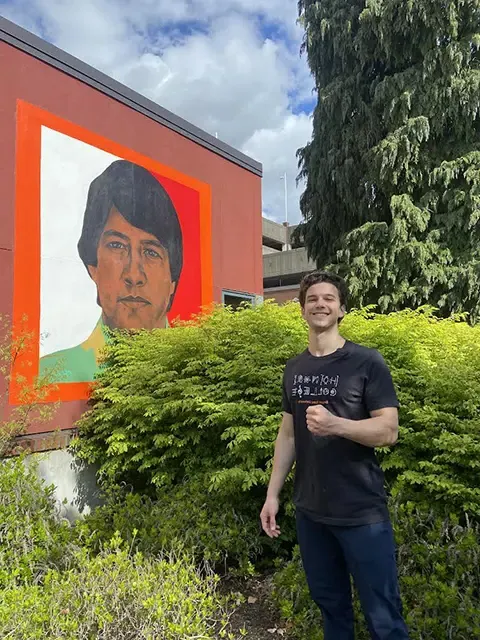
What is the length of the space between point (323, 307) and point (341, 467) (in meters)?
0.67

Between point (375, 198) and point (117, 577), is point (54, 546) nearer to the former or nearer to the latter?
point (117, 577)

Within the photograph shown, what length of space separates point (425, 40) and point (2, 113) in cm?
1209

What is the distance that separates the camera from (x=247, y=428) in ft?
14.7

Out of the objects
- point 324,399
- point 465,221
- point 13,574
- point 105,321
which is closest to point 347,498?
point 324,399

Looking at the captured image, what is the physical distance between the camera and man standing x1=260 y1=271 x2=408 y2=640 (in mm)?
2137

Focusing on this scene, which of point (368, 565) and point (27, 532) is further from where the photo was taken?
point (27, 532)

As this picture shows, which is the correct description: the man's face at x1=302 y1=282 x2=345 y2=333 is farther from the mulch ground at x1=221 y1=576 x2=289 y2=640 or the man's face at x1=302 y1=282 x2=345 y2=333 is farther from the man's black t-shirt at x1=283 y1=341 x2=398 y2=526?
the mulch ground at x1=221 y1=576 x2=289 y2=640

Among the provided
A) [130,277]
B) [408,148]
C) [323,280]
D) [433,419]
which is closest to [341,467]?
[323,280]

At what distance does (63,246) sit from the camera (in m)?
5.91

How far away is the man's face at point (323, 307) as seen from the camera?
7.63ft

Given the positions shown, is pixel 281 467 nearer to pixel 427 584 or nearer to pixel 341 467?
pixel 341 467

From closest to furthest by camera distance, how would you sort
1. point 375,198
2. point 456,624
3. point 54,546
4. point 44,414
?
1. point 456,624
2. point 54,546
3. point 44,414
4. point 375,198

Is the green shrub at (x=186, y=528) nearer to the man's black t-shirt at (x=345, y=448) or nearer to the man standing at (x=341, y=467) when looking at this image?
the man standing at (x=341, y=467)

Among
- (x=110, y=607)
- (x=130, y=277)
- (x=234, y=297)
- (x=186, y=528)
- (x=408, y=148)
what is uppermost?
(x=408, y=148)
